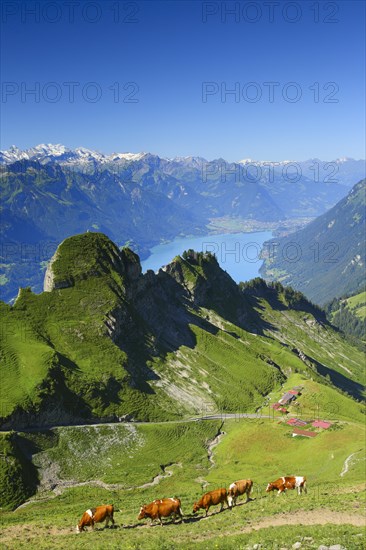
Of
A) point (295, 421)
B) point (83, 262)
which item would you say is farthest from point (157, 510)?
point (83, 262)

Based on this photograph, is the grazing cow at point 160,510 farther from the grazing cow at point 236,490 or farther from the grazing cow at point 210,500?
the grazing cow at point 236,490

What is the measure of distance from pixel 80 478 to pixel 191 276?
11292cm

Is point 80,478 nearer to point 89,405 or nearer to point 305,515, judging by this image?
point 89,405

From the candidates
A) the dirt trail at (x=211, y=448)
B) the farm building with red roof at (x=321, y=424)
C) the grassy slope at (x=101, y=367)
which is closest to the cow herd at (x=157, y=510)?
the dirt trail at (x=211, y=448)

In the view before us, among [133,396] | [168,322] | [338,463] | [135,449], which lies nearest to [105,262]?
[168,322]

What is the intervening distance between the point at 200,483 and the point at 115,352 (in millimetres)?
40818

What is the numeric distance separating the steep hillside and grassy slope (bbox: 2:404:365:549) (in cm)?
825

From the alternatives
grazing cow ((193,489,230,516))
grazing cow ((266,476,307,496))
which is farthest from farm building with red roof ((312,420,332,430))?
grazing cow ((193,489,230,516))

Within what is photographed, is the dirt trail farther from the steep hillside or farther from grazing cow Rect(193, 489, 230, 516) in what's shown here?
grazing cow Rect(193, 489, 230, 516)

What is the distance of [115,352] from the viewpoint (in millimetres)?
110375

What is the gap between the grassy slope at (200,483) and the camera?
120 feet

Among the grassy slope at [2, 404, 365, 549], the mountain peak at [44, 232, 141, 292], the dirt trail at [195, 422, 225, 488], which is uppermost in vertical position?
the mountain peak at [44, 232, 141, 292]

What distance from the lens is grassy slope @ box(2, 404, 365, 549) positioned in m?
36.4

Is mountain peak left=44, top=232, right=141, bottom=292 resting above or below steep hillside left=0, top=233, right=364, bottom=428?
above
